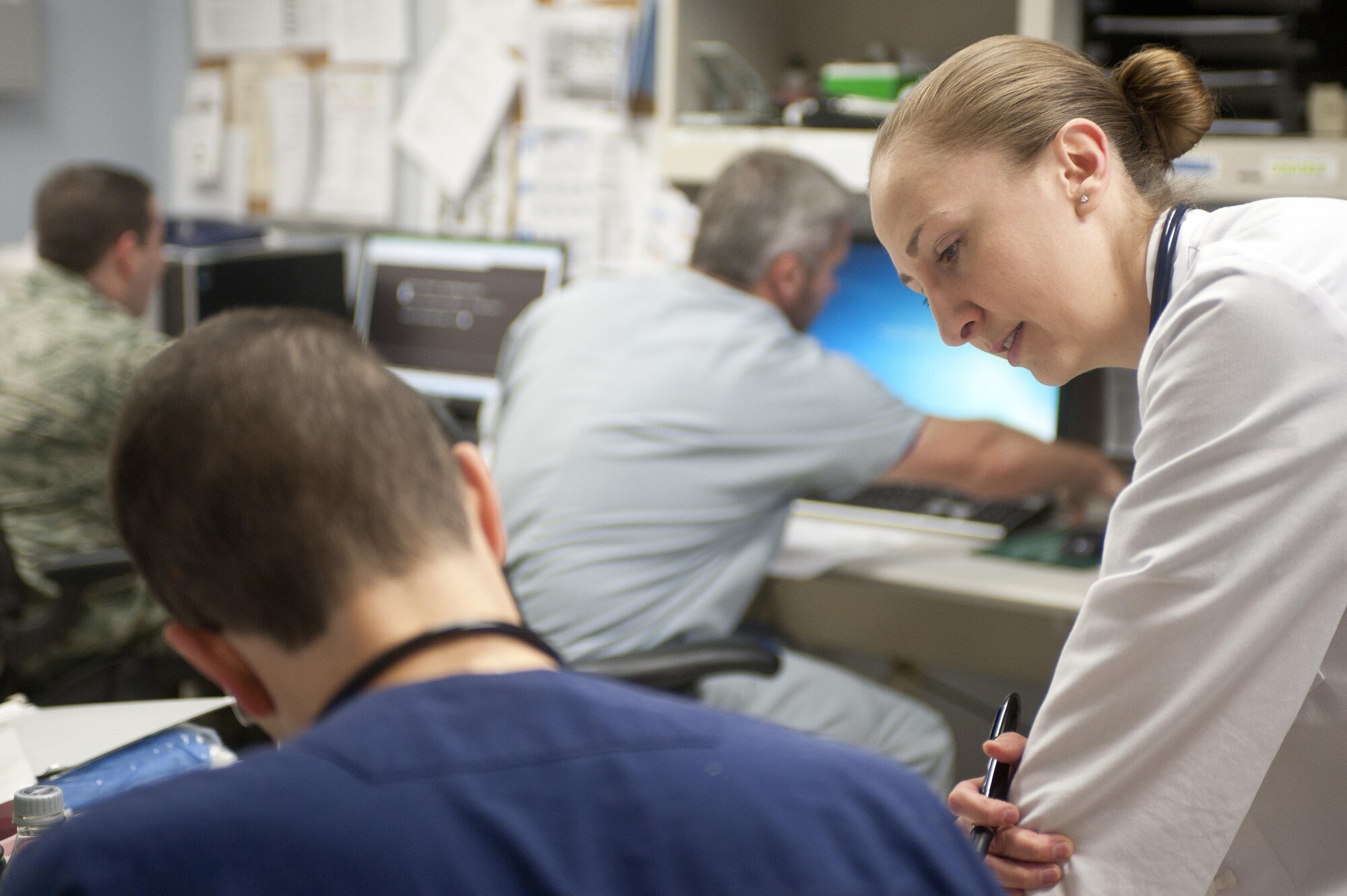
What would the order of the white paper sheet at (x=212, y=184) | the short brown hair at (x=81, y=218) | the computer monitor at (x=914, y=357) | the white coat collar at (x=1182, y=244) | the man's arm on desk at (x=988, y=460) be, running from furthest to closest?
the white paper sheet at (x=212, y=184)
the short brown hair at (x=81, y=218)
the computer monitor at (x=914, y=357)
the man's arm on desk at (x=988, y=460)
the white coat collar at (x=1182, y=244)

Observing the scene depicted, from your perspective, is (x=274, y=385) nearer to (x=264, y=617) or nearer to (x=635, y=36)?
(x=264, y=617)

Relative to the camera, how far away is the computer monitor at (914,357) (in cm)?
209

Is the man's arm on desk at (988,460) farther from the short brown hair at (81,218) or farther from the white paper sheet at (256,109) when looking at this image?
the white paper sheet at (256,109)

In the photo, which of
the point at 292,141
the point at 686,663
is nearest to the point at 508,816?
the point at 686,663

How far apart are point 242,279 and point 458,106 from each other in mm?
626

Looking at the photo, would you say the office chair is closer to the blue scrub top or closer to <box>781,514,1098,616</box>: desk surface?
<box>781,514,1098,616</box>: desk surface

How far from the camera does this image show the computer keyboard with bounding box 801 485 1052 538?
6.51 feet

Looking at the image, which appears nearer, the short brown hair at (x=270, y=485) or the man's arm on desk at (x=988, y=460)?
the short brown hair at (x=270, y=485)

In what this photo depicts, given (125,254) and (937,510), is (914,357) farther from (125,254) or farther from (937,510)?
(125,254)

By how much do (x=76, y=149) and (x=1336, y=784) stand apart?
3.47 meters

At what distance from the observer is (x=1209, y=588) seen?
804mm

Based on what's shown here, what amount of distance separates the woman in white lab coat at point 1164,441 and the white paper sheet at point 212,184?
8.91 ft

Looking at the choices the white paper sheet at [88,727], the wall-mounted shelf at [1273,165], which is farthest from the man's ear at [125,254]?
the wall-mounted shelf at [1273,165]

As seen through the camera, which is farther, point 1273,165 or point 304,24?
point 304,24
